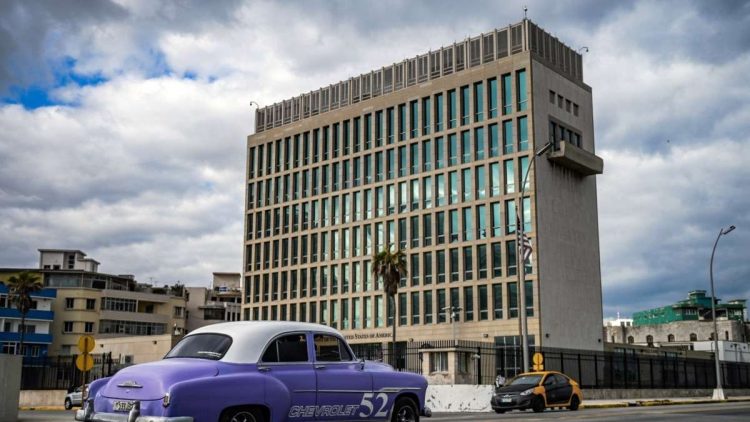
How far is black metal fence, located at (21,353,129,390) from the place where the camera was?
36781 millimetres

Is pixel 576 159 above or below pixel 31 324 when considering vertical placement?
above

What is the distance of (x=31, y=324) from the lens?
84.9 m

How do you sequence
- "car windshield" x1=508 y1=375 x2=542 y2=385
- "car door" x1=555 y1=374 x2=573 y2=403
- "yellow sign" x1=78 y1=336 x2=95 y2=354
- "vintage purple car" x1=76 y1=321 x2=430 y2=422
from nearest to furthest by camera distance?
"vintage purple car" x1=76 y1=321 x2=430 y2=422
"yellow sign" x1=78 y1=336 x2=95 y2=354
"car windshield" x1=508 y1=375 x2=542 y2=385
"car door" x1=555 y1=374 x2=573 y2=403

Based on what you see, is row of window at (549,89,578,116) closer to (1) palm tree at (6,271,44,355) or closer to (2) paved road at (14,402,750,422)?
(2) paved road at (14,402,750,422)

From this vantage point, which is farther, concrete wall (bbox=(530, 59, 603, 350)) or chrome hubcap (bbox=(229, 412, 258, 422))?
concrete wall (bbox=(530, 59, 603, 350))

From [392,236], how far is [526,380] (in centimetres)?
4404

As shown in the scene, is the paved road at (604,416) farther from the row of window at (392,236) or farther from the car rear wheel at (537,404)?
the row of window at (392,236)

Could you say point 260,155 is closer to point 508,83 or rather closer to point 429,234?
point 429,234

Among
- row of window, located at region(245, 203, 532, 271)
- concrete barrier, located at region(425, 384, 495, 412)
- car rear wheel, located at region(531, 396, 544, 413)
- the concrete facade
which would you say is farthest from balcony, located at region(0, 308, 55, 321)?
car rear wheel, located at region(531, 396, 544, 413)

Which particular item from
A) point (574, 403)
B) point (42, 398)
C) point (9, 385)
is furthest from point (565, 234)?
point (9, 385)

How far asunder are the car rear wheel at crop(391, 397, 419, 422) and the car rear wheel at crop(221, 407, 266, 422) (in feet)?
8.27

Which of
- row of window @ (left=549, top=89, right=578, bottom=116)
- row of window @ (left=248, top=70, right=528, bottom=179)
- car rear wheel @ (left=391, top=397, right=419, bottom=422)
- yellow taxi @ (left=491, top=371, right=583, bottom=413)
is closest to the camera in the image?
car rear wheel @ (left=391, top=397, right=419, bottom=422)

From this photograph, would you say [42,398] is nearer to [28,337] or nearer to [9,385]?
[9,385]

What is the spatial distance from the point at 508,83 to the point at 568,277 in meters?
15.8
